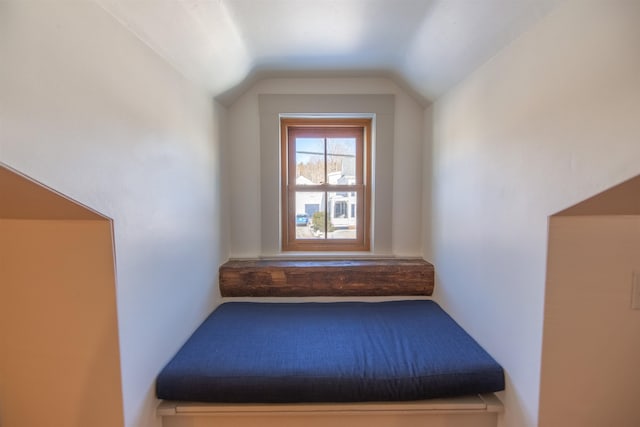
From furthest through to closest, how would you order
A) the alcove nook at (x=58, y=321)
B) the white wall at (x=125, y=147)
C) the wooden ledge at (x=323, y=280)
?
the wooden ledge at (x=323, y=280), the alcove nook at (x=58, y=321), the white wall at (x=125, y=147)

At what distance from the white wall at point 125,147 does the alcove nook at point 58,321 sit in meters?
0.05

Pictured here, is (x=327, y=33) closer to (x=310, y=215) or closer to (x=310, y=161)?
(x=310, y=161)

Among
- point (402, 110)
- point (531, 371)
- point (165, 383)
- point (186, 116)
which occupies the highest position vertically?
point (402, 110)

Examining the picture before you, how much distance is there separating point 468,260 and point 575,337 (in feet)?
1.79

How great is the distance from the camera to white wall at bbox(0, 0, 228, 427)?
0.69 meters

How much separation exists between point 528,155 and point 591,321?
629 millimetres

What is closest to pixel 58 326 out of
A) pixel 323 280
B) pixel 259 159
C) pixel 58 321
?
pixel 58 321

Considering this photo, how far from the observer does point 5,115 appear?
64 cm

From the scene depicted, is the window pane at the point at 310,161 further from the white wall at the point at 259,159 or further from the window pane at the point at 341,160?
the white wall at the point at 259,159

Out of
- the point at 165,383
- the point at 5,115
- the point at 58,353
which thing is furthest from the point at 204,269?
the point at 5,115

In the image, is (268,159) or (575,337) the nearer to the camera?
(575,337)

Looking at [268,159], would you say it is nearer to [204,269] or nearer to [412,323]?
[204,269]

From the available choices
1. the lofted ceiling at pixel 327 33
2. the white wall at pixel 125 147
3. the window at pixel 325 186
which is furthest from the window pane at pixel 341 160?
the white wall at pixel 125 147

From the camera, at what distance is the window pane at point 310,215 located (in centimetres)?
232
